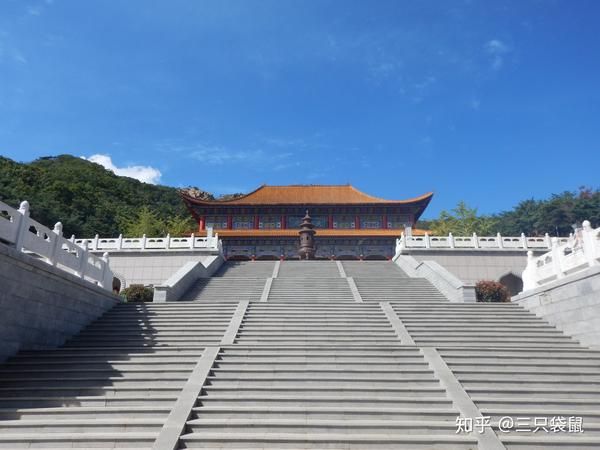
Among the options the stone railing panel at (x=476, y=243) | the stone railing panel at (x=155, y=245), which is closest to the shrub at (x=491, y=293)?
the stone railing panel at (x=476, y=243)

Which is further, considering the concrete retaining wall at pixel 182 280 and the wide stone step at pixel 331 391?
the concrete retaining wall at pixel 182 280

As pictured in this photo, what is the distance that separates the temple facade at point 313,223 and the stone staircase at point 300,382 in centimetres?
1851

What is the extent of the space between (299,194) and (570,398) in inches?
1185

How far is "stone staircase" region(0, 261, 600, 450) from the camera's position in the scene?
220 inches

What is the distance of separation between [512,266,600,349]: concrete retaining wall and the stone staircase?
1.21 feet

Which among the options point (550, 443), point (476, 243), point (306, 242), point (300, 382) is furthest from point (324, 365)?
point (306, 242)

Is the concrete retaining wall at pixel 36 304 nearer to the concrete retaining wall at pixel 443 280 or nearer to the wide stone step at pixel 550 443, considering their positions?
the wide stone step at pixel 550 443

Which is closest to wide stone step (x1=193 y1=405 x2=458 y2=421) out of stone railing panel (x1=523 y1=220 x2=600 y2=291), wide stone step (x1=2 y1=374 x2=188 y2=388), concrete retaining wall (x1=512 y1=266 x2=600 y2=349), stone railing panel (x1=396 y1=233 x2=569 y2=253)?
wide stone step (x1=2 y1=374 x2=188 y2=388)

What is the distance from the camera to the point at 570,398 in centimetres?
664

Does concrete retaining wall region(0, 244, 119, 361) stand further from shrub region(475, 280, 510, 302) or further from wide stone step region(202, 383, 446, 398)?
shrub region(475, 280, 510, 302)

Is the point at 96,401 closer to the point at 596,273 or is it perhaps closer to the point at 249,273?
the point at 596,273

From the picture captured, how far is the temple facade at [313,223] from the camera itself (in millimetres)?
29547

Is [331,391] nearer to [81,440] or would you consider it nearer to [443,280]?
[81,440]

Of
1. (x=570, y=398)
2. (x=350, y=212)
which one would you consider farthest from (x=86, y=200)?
(x=570, y=398)
